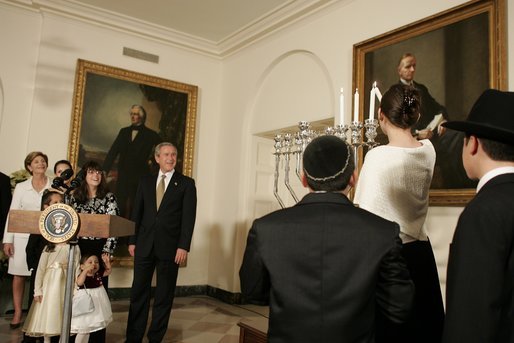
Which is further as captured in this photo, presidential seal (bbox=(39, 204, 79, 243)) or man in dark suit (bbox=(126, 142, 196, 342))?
man in dark suit (bbox=(126, 142, 196, 342))

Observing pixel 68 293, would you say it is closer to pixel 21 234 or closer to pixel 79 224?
pixel 79 224

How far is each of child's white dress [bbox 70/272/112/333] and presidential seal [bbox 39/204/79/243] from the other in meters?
1.61

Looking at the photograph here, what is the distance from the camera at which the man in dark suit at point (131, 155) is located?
656 cm

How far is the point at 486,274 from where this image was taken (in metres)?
1.25

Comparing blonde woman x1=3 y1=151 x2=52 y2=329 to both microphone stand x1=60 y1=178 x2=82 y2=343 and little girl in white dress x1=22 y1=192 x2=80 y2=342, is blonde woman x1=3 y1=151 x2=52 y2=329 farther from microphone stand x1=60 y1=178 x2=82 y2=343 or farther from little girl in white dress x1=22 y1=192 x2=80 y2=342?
microphone stand x1=60 y1=178 x2=82 y2=343

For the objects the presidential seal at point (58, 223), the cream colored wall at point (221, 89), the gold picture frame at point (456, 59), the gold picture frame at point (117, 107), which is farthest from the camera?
the gold picture frame at point (117, 107)

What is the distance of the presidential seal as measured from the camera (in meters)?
1.77

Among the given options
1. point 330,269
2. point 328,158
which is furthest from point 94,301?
point 328,158

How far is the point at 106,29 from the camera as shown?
669 cm

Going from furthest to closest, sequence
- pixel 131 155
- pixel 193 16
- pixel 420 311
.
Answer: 1. pixel 131 155
2. pixel 193 16
3. pixel 420 311

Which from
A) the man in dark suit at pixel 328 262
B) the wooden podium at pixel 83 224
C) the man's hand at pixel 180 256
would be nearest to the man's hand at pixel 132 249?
the man's hand at pixel 180 256

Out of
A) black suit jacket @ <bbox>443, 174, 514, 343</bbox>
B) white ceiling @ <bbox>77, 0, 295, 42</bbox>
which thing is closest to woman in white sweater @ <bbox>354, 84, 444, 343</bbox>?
black suit jacket @ <bbox>443, 174, 514, 343</bbox>

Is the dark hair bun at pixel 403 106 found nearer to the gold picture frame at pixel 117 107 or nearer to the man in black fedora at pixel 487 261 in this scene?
the man in black fedora at pixel 487 261

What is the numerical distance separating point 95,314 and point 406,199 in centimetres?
249
